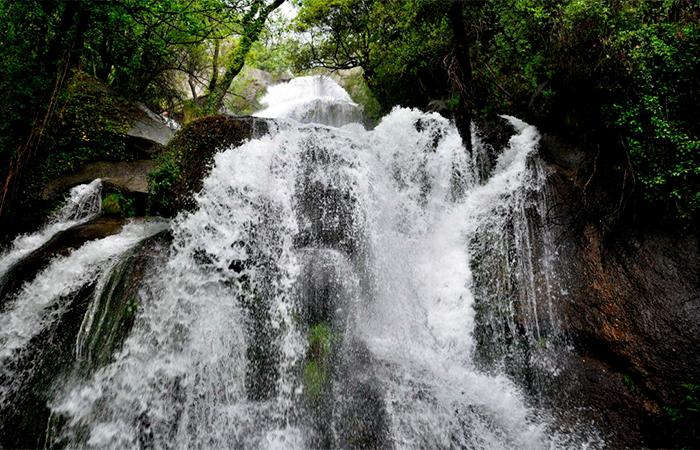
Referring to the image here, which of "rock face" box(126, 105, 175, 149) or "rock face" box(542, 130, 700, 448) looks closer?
"rock face" box(542, 130, 700, 448)

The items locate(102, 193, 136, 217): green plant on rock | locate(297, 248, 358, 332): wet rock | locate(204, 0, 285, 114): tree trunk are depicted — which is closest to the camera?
locate(297, 248, 358, 332): wet rock

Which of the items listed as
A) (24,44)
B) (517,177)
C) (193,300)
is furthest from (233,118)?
(517,177)

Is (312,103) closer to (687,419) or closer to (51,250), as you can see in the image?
(51,250)

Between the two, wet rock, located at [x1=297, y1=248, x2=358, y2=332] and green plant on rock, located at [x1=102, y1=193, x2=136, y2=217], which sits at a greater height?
green plant on rock, located at [x1=102, y1=193, x2=136, y2=217]

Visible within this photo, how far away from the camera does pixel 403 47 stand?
8055 mm

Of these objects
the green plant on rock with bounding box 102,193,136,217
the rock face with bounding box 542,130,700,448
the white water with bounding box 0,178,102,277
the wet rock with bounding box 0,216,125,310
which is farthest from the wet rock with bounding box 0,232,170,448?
the rock face with bounding box 542,130,700,448

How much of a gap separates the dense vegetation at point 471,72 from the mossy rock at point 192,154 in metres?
1.45

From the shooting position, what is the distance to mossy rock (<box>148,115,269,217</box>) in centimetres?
537

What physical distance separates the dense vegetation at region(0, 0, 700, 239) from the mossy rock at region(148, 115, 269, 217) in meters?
1.45

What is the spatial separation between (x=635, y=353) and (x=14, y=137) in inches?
402

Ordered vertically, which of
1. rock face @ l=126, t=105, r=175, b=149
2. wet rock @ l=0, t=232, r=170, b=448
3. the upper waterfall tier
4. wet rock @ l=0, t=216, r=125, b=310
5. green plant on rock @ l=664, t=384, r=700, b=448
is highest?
the upper waterfall tier

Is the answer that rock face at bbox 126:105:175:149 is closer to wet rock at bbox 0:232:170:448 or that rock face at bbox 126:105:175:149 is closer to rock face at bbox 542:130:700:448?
wet rock at bbox 0:232:170:448

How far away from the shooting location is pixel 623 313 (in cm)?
395

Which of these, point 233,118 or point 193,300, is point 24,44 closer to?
point 233,118
